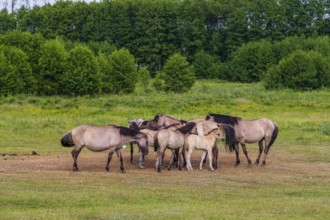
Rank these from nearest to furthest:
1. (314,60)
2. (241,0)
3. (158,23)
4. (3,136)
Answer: (3,136) → (314,60) → (158,23) → (241,0)

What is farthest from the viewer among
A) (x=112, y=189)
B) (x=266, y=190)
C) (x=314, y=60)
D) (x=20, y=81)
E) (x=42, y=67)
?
(x=314, y=60)

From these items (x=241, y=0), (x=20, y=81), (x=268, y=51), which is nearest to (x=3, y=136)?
(x=20, y=81)

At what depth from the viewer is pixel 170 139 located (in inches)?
815

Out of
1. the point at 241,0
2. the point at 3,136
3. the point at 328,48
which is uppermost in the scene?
the point at 241,0

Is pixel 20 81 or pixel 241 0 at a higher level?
pixel 241 0

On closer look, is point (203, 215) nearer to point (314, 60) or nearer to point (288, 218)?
point (288, 218)

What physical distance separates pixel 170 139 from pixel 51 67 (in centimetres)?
5108

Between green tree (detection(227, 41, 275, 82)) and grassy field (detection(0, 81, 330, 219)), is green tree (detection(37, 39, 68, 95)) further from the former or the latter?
green tree (detection(227, 41, 275, 82))

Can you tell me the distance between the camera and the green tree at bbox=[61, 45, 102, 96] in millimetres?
67438

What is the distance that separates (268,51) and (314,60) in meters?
19.0

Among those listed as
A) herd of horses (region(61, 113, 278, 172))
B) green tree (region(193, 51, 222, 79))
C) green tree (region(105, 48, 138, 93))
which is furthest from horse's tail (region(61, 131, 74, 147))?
green tree (region(193, 51, 222, 79))

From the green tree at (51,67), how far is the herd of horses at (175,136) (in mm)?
46434

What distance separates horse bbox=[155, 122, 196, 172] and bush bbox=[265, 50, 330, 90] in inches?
2042

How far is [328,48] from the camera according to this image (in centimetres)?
9206
